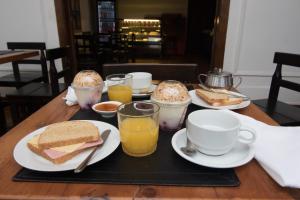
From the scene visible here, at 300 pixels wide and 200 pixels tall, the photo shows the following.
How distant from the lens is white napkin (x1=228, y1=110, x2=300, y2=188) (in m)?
0.50

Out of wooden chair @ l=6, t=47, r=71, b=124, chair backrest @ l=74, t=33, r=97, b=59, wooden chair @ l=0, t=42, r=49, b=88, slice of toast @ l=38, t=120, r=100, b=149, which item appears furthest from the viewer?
chair backrest @ l=74, t=33, r=97, b=59

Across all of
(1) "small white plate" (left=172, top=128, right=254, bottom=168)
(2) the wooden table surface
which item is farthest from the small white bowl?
(2) the wooden table surface

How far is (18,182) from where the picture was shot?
0.49 meters

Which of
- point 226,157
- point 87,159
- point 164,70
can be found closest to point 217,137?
point 226,157

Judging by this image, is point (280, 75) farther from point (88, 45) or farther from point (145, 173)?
point (88, 45)

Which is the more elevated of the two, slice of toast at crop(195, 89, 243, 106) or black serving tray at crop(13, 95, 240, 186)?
slice of toast at crop(195, 89, 243, 106)

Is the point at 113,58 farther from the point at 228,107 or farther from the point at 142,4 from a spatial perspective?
the point at 228,107

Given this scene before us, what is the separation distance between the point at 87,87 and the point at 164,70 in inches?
30.1

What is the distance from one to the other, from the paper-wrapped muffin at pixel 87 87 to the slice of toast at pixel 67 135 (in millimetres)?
232

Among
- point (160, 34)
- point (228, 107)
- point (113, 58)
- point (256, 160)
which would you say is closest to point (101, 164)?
point (256, 160)

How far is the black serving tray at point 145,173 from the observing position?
1.62 feet

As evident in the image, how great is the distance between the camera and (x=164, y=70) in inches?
60.1

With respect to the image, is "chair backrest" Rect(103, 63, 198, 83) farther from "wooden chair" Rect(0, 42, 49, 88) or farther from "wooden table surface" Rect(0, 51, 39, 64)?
"wooden chair" Rect(0, 42, 49, 88)

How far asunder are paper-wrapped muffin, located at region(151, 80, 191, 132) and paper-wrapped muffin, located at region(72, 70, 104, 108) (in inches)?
10.8
